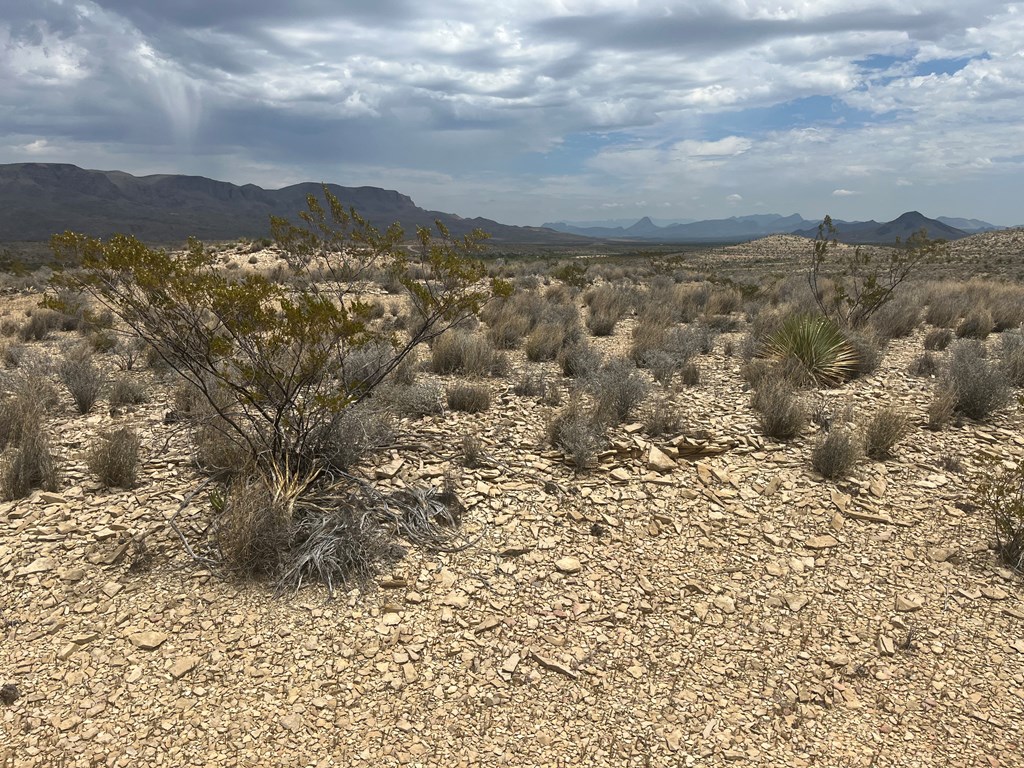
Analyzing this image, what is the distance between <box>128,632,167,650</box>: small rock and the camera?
3350mm

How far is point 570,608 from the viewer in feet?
12.7

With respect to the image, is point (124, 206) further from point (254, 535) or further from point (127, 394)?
point (254, 535)

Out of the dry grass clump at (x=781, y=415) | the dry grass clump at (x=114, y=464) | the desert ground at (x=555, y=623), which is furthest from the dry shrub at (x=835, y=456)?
the dry grass clump at (x=114, y=464)

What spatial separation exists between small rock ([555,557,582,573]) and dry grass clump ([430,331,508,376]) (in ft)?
13.3

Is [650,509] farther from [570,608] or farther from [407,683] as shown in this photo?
[407,683]

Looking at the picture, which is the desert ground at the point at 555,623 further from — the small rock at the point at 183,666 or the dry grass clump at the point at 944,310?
the dry grass clump at the point at 944,310

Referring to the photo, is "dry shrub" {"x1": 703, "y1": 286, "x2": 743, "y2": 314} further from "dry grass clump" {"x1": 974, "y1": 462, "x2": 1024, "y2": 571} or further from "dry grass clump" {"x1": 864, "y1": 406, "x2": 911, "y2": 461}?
"dry grass clump" {"x1": 974, "y1": 462, "x2": 1024, "y2": 571}

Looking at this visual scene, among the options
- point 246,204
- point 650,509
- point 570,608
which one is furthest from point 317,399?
point 246,204

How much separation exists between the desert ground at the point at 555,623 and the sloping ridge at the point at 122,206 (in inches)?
3857

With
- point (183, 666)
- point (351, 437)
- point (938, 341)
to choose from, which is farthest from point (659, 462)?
point (938, 341)

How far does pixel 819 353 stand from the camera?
A: 790 centimetres

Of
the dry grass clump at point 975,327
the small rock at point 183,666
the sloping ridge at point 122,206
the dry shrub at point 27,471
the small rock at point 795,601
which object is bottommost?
the small rock at point 183,666

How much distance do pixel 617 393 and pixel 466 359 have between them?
8.27 feet

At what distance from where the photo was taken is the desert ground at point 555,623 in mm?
2951
